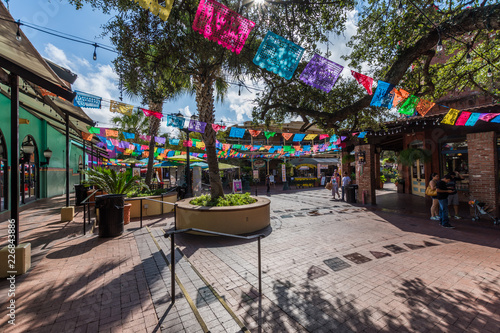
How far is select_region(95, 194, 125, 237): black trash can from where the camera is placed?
594cm

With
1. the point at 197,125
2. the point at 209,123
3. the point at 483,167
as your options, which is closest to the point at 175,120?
the point at 197,125

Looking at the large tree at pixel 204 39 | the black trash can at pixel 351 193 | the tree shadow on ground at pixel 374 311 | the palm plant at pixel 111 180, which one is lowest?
the tree shadow on ground at pixel 374 311

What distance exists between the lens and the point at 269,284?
12.0ft

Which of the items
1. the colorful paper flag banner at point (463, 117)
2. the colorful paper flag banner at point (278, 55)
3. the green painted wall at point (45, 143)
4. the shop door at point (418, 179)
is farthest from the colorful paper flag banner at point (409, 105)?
the green painted wall at point (45, 143)

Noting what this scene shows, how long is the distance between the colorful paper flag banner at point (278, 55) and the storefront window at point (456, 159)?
415 inches

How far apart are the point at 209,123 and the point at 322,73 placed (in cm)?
402

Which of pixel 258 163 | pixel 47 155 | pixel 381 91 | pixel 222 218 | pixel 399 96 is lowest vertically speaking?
pixel 222 218

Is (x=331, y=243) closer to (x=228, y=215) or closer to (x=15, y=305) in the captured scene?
(x=228, y=215)

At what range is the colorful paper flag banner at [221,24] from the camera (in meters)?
4.41

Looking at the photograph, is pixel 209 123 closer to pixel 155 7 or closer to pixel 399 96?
pixel 155 7

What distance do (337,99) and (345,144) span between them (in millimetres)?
6952

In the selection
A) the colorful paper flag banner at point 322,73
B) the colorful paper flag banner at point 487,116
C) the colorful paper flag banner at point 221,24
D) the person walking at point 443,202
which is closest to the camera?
the colorful paper flag banner at point 221,24

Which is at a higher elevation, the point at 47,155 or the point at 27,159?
the point at 47,155

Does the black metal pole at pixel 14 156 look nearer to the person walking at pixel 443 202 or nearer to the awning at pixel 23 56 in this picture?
the awning at pixel 23 56
